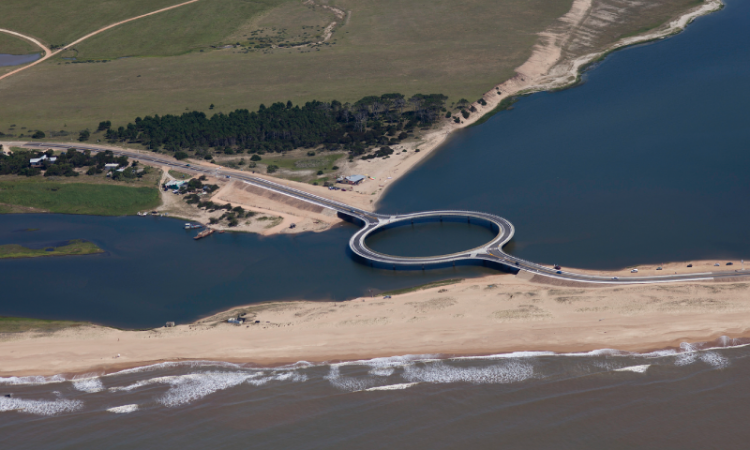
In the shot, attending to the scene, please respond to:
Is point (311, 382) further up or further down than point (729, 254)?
further down

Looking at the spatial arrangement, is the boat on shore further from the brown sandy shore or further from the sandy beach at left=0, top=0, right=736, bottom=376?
the brown sandy shore

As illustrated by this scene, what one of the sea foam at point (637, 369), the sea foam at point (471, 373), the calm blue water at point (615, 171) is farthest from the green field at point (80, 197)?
the sea foam at point (637, 369)

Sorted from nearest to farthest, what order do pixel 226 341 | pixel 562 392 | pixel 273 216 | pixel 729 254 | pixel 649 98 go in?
pixel 562 392 → pixel 226 341 → pixel 729 254 → pixel 273 216 → pixel 649 98

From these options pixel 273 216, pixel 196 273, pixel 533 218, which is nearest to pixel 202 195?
pixel 273 216

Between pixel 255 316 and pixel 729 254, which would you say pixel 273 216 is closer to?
pixel 255 316

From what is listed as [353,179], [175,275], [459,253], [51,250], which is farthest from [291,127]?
Answer: [459,253]

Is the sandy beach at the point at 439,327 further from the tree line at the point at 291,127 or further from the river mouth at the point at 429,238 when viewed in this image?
the tree line at the point at 291,127

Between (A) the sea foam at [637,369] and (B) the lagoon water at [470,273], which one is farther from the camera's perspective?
(A) the sea foam at [637,369]
